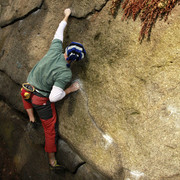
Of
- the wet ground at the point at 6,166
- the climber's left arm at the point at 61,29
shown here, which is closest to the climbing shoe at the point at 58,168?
the wet ground at the point at 6,166

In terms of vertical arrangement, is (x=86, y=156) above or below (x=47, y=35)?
below

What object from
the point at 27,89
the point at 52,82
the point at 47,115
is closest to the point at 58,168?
the point at 47,115

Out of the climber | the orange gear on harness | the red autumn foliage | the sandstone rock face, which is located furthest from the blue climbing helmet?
the orange gear on harness

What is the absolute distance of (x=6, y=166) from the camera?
4.57 m

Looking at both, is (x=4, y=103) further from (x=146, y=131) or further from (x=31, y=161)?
(x=146, y=131)

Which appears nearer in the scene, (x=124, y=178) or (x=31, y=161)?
(x=124, y=178)

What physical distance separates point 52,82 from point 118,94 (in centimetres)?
108

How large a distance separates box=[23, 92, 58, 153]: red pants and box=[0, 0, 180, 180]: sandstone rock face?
15 centimetres

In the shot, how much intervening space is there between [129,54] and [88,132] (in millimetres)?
1480

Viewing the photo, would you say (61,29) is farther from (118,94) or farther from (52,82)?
(118,94)

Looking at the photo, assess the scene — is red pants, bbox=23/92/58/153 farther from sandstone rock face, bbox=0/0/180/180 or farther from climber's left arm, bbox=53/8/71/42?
climber's left arm, bbox=53/8/71/42

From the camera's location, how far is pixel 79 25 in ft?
9.60

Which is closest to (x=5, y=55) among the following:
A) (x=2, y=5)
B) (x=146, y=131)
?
(x=2, y=5)

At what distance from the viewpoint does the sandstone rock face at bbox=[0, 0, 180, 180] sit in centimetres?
234
